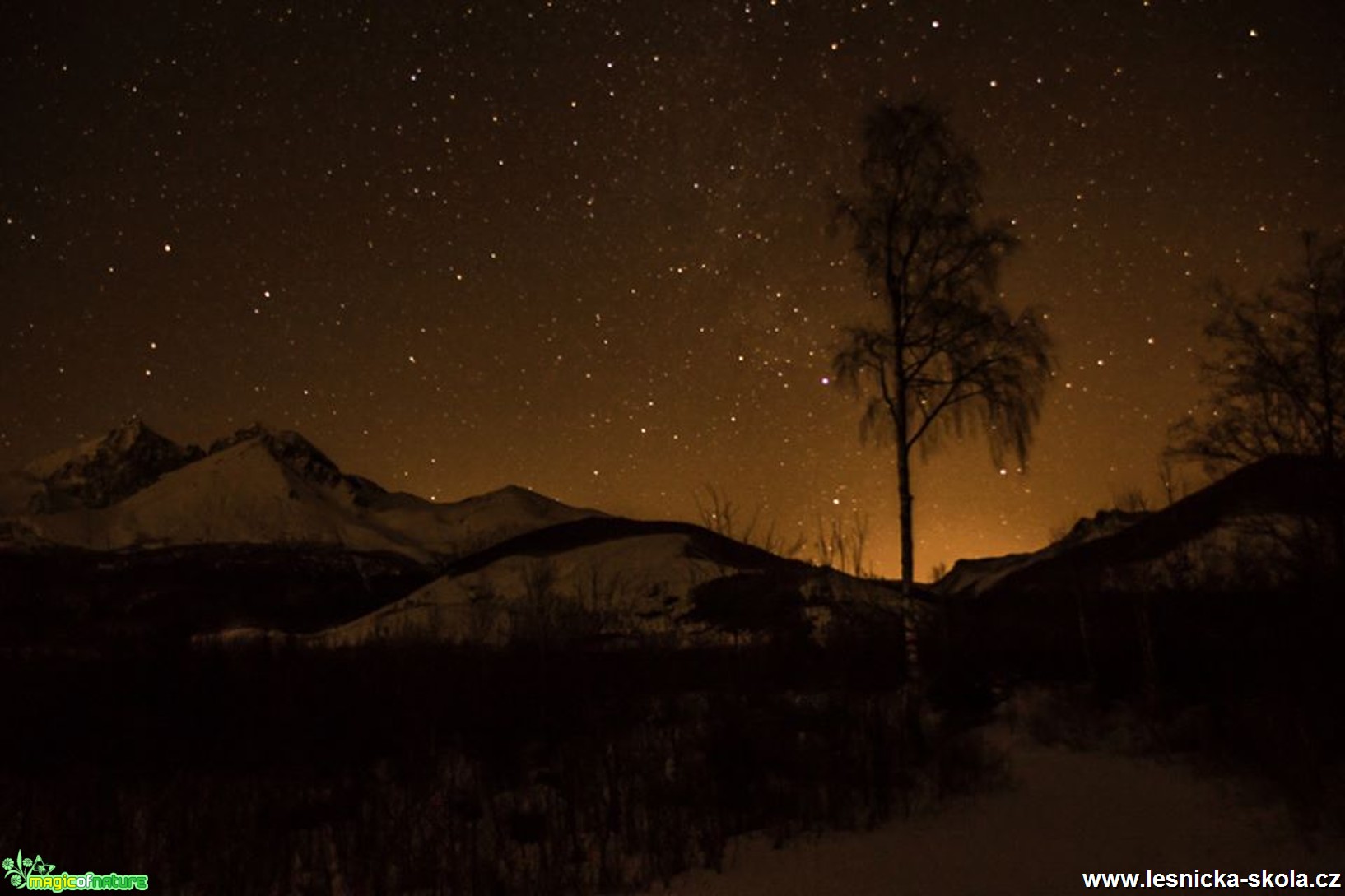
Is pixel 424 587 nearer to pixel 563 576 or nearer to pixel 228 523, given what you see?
pixel 563 576

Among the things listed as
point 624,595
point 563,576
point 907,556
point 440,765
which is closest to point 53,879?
point 440,765

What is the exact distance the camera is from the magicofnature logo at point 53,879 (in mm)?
8852

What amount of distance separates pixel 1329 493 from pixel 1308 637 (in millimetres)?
6863

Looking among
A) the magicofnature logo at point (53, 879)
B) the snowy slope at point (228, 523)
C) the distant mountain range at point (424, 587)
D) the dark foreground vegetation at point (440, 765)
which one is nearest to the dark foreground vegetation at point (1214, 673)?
the dark foreground vegetation at point (440, 765)

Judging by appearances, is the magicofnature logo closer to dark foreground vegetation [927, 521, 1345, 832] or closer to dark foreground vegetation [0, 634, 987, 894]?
dark foreground vegetation [0, 634, 987, 894]

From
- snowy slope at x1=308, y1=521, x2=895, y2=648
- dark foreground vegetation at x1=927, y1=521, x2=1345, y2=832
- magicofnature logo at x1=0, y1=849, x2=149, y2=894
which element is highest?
snowy slope at x1=308, y1=521, x2=895, y2=648

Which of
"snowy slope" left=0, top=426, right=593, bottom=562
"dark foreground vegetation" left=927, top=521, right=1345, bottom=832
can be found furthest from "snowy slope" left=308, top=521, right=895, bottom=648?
"snowy slope" left=0, top=426, right=593, bottom=562

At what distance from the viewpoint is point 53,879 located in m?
9.00

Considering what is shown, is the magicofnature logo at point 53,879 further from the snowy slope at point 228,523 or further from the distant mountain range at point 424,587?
the snowy slope at point 228,523

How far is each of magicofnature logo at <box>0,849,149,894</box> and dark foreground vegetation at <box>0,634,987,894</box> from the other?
21cm

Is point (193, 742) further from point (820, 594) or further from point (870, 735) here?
point (820, 594)

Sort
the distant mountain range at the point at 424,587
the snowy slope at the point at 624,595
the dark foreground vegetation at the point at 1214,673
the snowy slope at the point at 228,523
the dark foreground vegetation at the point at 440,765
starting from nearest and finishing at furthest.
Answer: the dark foreground vegetation at the point at 1214,673, the dark foreground vegetation at the point at 440,765, the snowy slope at the point at 624,595, the distant mountain range at the point at 424,587, the snowy slope at the point at 228,523

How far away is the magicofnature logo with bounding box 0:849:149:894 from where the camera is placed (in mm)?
8852

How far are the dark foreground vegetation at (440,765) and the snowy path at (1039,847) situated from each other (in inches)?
22.2
